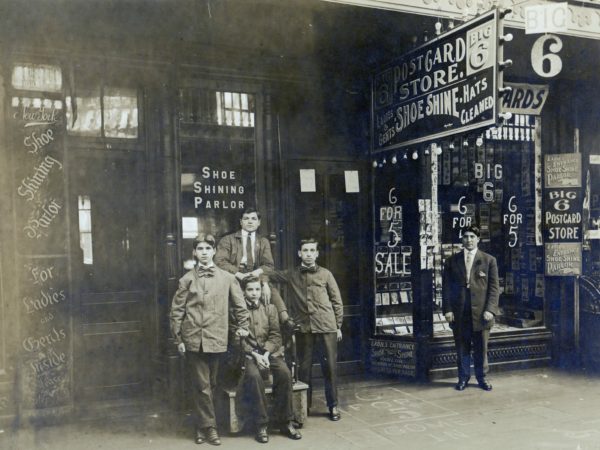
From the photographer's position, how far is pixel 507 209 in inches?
331

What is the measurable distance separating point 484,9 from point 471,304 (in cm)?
363

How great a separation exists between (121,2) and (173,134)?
162cm

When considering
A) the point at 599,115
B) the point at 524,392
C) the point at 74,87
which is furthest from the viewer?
the point at 599,115

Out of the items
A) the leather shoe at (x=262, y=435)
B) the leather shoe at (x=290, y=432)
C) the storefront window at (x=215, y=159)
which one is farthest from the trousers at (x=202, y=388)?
the storefront window at (x=215, y=159)

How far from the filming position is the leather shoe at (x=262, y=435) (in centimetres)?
539

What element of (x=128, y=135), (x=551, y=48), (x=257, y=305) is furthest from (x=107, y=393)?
(x=551, y=48)

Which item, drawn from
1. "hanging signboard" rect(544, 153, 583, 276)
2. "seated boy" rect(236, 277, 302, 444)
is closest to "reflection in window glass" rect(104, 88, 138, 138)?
"seated boy" rect(236, 277, 302, 444)

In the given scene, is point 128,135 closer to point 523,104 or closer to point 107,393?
point 107,393

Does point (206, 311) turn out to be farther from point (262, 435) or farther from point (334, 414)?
point (334, 414)

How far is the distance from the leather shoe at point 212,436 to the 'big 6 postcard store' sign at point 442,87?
12.1ft

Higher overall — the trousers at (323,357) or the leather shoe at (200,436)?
the trousers at (323,357)

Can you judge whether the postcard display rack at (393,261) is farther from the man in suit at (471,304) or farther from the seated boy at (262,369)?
the seated boy at (262,369)

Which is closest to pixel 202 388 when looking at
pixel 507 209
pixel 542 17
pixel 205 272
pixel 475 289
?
pixel 205 272

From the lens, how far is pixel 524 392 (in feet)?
23.5
